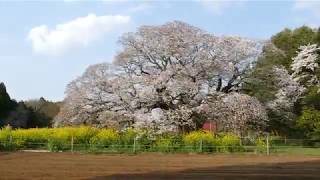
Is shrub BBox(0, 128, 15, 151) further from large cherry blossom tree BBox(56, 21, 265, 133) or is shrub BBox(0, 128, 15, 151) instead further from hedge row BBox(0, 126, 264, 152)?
large cherry blossom tree BBox(56, 21, 265, 133)

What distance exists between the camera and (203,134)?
3153 centimetres

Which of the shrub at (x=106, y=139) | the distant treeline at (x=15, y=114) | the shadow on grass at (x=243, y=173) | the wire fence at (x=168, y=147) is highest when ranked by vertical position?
the distant treeline at (x=15, y=114)

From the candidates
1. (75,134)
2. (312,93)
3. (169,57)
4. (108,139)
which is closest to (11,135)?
(75,134)

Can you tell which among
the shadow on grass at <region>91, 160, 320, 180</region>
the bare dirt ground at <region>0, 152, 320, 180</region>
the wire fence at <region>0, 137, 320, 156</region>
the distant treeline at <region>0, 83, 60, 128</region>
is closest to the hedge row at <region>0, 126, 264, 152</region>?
the wire fence at <region>0, 137, 320, 156</region>

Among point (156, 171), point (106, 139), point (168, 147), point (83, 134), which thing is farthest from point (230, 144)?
point (156, 171)

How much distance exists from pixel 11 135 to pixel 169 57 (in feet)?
39.2

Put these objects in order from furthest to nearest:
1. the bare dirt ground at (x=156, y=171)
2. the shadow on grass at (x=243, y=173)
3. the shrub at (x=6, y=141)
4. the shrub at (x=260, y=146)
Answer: the shrub at (x=6, y=141) → the shrub at (x=260, y=146) → the bare dirt ground at (x=156, y=171) → the shadow on grass at (x=243, y=173)

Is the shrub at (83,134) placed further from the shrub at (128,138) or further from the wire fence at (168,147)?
the shrub at (128,138)

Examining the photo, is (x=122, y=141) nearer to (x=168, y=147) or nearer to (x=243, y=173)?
(x=168, y=147)

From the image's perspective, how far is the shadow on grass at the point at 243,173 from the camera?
55.7ft

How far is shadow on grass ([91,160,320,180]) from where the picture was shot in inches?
668

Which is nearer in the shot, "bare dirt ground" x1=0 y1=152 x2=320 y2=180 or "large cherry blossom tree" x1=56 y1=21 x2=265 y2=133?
"bare dirt ground" x1=0 y1=152 x2=320 y2=180

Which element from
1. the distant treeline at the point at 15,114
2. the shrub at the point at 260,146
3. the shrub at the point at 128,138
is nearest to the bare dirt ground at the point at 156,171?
the shrub at the point at 260,146

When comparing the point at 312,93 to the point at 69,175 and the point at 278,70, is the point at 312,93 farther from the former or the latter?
the point at 69,175
